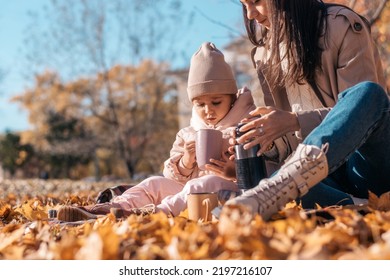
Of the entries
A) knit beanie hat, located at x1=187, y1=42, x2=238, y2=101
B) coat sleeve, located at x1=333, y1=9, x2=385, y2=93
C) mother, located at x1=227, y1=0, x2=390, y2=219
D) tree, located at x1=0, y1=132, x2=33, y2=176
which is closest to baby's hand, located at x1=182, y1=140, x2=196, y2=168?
knit beanie hat, located at x1=187, y1=42, x2=238, y2=101

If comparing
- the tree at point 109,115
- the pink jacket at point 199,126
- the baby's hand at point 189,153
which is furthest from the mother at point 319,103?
the tree at point 109,115

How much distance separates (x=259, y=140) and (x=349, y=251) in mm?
929

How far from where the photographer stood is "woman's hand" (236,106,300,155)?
2352mm

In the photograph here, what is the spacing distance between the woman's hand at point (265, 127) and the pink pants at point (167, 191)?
1.39 feet

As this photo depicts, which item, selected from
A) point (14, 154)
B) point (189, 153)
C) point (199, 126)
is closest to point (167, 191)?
point (189, 153)

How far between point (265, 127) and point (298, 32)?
0.64 metres

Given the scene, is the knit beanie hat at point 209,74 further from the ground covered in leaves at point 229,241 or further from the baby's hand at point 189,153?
the ground covered in leaves at point 229,241

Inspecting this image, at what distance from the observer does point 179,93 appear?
25422 millimetres

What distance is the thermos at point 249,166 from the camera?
2543 mm

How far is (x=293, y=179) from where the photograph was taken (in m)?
2.03

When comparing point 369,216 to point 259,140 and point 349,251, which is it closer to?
point 349,251

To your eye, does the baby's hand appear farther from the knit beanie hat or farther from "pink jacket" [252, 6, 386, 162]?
"pink jacket" [252, 6, 386, 162]

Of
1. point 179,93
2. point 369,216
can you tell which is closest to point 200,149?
point 369,216

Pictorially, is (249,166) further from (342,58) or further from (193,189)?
(342,58)
